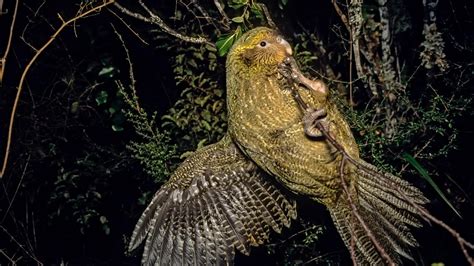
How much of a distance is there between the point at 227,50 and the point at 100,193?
1.82 meters

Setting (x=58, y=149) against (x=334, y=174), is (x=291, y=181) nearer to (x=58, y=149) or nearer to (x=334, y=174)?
(x=334, y=174)

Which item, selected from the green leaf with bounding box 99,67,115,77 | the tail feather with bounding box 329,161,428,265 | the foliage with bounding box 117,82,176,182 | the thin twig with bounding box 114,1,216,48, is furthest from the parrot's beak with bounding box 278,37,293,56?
the green leaf with bounding box 99,67,115,77

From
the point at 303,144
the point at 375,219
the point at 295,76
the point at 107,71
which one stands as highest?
the point at 295,76

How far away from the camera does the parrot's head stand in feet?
15.5

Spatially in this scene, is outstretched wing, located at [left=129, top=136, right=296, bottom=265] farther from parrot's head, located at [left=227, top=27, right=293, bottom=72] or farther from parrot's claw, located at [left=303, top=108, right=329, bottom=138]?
parrot's claw, located at [left=303, top=108, right=329, bottom=138]

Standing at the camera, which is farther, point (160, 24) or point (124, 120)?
point (124, 120)

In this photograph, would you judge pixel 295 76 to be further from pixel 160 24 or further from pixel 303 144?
pixel 160 24

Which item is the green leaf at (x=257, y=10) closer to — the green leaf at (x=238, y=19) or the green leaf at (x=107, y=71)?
the green leaf at (x=238, y=19)

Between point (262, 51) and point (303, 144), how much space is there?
0.55 m

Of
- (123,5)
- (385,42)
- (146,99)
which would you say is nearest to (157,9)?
(123,5)

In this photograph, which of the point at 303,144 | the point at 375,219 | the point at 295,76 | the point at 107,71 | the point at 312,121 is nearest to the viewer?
the point at 312,121

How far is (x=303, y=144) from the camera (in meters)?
4.56

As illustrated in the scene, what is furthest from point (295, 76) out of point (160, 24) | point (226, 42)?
point (160, 24)

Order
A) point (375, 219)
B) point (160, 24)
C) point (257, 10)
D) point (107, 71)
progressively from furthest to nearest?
point (107, 71)
point (160, 24)
point (257, 10)
point (375, 219)
